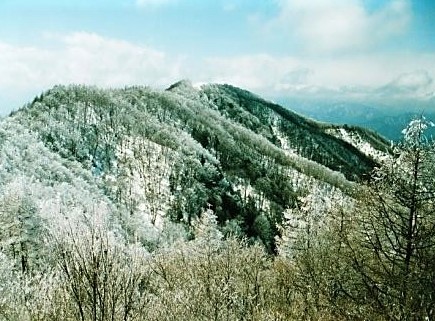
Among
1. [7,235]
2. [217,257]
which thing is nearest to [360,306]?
[217,257]

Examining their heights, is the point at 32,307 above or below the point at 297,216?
below

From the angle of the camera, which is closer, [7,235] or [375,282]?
[375,282]

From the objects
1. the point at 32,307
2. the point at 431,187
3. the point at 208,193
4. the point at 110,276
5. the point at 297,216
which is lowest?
the point at 32,307

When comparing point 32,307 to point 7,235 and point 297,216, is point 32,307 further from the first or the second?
point 7,235

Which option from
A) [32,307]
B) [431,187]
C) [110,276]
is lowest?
[32,307]

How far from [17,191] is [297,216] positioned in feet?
118

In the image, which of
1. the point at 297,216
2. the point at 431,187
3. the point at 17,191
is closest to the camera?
the point at 431,187

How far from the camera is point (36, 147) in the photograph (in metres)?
146

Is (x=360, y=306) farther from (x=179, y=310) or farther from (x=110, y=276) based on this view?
(x=179, y=310)

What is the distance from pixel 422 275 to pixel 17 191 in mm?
58616

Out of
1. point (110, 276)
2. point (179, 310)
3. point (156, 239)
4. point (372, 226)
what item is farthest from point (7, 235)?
point (156, 239)

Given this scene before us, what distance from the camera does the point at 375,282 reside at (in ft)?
42.8

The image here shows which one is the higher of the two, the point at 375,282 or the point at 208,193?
the point at 208,193

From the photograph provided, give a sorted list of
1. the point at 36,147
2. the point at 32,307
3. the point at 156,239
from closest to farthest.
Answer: the point at 32,307 → the point at 156,239 → the point at 36,147
